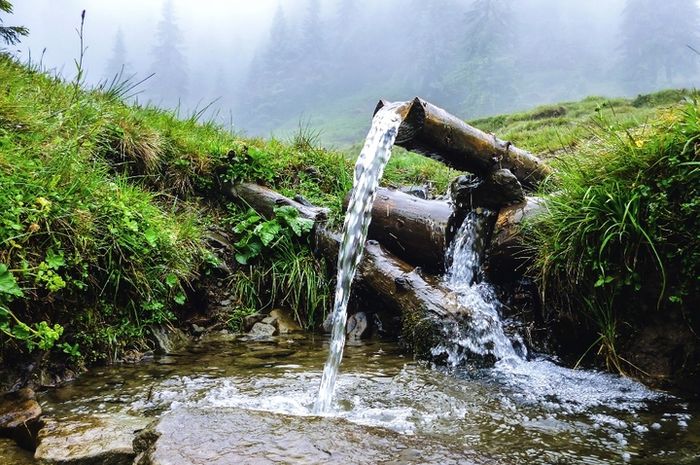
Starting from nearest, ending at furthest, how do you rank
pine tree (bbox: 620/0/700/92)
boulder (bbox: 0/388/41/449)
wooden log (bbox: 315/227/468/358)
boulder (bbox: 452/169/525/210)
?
boulder (bbox: 0/388/41/449) < wooden log (bbox: 315/227/468/358) < boulder (bbox: 452/169/525/210) < pine tree (bbox: 620/0/700/92)

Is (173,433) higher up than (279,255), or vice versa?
(279,255)

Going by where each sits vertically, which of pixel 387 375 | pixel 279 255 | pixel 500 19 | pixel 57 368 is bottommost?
pixel 57 368

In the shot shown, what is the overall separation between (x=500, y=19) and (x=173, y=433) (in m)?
88.0

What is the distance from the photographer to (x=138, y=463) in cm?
192

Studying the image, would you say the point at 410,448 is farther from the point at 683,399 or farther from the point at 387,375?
the point at 683,399

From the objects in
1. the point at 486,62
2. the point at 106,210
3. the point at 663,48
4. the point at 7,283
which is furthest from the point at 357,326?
the point at 663,48

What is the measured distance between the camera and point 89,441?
2.30 meters

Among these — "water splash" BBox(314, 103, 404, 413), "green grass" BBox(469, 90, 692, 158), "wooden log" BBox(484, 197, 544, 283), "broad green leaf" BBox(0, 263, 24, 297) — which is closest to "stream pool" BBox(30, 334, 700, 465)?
"water splash" BBox(314, 103, 404, 413)

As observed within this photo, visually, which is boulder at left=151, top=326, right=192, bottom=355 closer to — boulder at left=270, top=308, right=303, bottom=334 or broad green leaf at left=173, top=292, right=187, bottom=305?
broad green leaf at left=173, top=292, right=187, bottom=305

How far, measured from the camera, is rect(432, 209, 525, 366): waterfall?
3.79 m

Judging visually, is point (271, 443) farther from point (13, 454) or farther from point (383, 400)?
point (13, 454)

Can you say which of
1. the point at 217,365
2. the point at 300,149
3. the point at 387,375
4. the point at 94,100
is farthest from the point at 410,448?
the point at 300,149

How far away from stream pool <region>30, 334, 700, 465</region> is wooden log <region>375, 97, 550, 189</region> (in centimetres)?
196

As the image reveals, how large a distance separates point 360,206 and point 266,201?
167 centimetres
